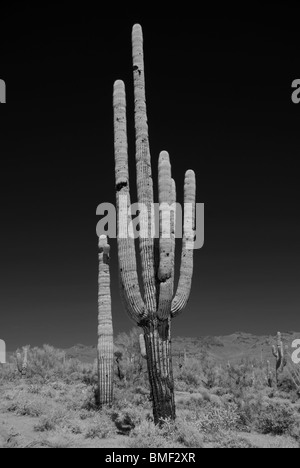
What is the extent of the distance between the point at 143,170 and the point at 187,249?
7.39 feet

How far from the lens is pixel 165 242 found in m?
10.6

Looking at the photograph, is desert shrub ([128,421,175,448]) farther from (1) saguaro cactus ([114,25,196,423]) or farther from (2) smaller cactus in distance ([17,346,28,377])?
(2) smaller cactus in distance ([17,346,28,377])

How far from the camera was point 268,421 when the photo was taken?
10.8 m

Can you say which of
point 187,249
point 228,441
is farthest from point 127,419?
point 187,249

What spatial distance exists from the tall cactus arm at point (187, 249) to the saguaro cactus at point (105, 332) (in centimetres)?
418

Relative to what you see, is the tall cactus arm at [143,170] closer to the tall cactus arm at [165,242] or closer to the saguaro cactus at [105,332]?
the tall cactus arm at [165,242]

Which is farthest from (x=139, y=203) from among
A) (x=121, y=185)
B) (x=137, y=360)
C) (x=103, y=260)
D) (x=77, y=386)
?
(x=137, y=360)

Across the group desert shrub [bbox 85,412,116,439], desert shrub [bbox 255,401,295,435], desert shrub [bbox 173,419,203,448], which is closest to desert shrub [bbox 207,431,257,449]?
desert shrub [bbox 173,419,203,448]

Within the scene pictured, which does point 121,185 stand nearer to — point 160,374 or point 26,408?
point 160,374

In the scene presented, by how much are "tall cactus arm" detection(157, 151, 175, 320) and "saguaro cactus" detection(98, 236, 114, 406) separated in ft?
14.5

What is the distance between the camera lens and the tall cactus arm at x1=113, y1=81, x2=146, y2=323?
10.5 metres

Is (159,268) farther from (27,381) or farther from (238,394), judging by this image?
(27,381)

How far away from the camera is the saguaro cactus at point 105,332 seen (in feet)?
45.2

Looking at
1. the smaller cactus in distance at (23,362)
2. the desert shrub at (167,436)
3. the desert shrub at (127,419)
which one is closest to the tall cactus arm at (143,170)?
the desert shrub at (167,436)
